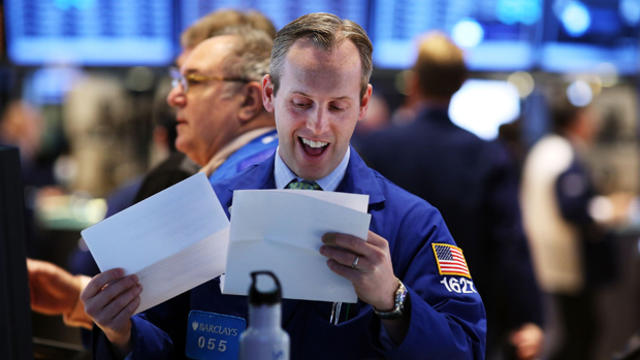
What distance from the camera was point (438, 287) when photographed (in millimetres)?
1280

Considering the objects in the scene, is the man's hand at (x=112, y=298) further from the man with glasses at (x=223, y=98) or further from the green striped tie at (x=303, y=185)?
the man with glasses at (x=223, y=98)

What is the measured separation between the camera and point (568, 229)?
4504 mm

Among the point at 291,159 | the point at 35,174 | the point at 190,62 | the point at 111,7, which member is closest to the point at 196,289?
the point at 291,159

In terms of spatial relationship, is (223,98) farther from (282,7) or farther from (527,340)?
(282,7)

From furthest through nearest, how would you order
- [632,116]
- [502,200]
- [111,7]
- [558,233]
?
[632,116]
[558,233]
[111,7]
[502,200]

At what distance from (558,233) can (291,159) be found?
3.57 meters

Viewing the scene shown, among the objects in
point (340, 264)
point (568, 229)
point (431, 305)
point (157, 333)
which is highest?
point (340, 264)

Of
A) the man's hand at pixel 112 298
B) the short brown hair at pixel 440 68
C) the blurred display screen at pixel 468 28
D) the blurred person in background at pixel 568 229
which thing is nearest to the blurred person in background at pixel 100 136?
the blurred display screen at pixel 468 28

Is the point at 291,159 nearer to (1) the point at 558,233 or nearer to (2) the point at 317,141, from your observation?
(2) the point at 317,141

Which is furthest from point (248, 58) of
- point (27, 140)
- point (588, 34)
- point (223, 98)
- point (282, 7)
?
point (27, 140)

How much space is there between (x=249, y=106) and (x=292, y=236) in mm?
721

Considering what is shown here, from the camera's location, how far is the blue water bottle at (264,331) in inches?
40.6

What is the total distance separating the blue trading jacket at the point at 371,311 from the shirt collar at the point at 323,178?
0.5 inches

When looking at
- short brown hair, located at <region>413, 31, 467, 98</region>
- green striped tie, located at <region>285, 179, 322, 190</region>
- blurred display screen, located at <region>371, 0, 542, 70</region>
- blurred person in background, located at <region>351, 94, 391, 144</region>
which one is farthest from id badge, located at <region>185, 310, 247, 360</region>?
blurred person in background, located at <region>351, 94, 391, 144</region>
